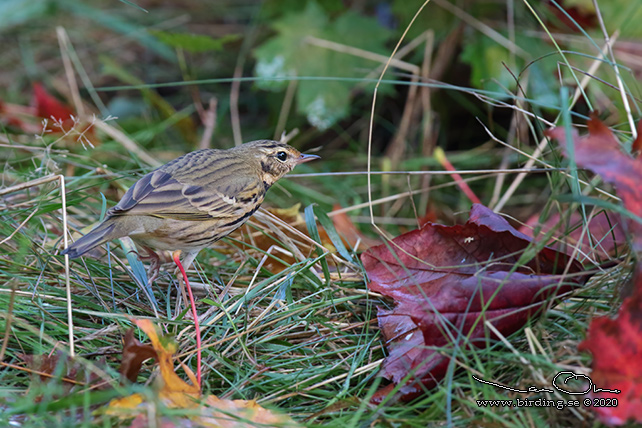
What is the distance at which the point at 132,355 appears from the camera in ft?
8.14

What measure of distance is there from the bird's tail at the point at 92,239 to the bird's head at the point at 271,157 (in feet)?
4.10

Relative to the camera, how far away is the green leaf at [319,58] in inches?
238

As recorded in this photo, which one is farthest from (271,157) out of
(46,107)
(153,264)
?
(46,107)

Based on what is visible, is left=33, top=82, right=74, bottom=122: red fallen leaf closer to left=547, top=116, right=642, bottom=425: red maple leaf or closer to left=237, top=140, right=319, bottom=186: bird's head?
left=237, top=140, right=319, bottom=186: bird's head

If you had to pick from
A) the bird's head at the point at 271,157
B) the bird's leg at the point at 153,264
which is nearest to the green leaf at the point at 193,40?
the bird's head at the point at 271,157

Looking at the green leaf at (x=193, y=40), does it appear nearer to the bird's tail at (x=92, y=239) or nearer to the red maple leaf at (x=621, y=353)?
the bird's tail at (x=92, y=239)

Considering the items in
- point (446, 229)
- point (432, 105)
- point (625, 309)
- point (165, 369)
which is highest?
point (625, 309)

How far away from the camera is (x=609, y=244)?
375 cm

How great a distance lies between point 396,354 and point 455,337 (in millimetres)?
266

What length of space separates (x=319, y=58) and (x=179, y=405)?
14.4ft

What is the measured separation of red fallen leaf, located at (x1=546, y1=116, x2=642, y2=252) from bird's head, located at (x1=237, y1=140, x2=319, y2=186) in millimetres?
2183

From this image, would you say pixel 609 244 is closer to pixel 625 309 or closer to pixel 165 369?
pixel 625 309

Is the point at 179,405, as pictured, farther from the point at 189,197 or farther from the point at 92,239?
the point at 189,197

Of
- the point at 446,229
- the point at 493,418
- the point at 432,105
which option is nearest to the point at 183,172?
the point at 446,229
